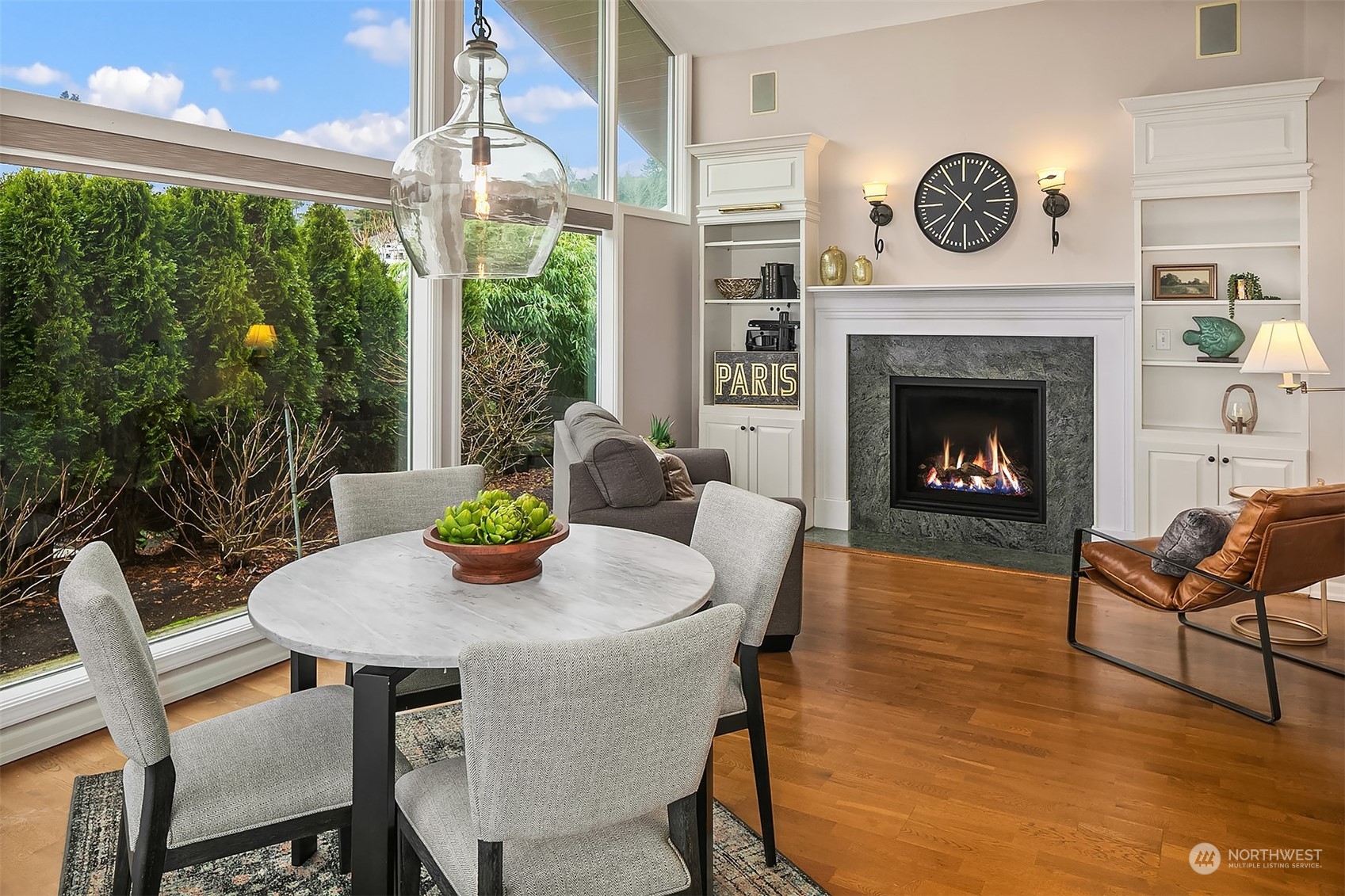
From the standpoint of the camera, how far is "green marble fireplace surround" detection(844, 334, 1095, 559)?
16.8 feet

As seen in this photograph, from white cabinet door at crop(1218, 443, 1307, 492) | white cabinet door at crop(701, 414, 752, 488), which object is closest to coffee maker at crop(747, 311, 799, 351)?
white cabinet door at crop(701, 414, 752, 488)

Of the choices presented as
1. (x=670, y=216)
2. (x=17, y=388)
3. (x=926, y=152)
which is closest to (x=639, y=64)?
(x=670, y=216)

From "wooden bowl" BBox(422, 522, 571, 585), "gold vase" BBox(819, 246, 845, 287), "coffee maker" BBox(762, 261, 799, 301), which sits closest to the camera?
"wooden bowl" BBox(422, 522, 571, 585)

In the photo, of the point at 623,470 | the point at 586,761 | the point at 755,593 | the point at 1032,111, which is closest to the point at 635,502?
the point at 623,470

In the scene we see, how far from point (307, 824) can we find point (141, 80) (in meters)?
2.53

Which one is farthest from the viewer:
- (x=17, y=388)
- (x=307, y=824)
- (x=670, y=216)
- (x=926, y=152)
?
(x=670, y=216)

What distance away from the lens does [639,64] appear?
5.74 m

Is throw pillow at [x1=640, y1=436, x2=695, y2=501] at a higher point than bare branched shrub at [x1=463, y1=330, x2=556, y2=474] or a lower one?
lower

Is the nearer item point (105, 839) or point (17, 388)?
point (105, 839)

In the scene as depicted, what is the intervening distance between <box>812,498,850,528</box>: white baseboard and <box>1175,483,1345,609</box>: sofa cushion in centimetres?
277

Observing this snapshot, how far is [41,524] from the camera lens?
2.77 metres

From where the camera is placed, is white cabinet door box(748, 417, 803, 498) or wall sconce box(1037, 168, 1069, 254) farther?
white cabinet door box(748, 417, 803, 498)

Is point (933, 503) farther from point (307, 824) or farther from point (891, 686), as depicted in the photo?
point (307, 824)

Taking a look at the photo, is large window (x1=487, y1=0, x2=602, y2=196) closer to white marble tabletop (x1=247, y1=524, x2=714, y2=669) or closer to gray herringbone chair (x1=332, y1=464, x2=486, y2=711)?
gray herringbone chair (x1=332, y1=464, x2=486, y2=711)
